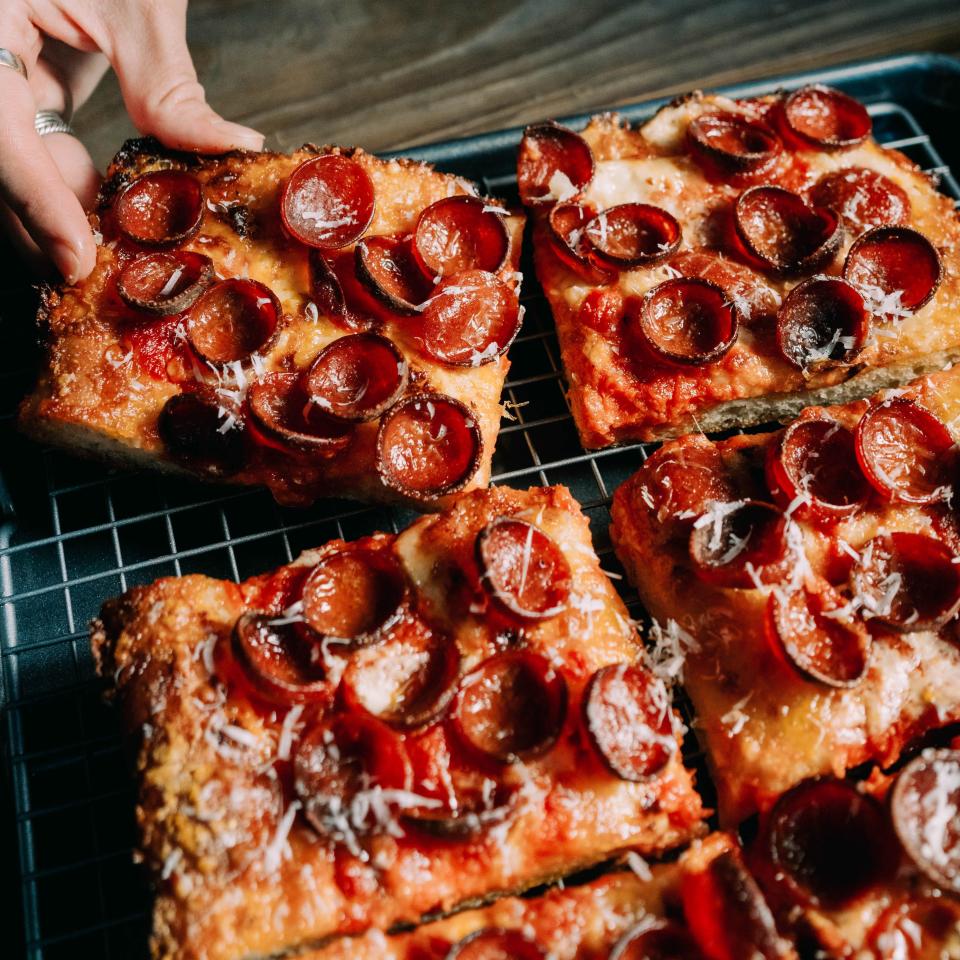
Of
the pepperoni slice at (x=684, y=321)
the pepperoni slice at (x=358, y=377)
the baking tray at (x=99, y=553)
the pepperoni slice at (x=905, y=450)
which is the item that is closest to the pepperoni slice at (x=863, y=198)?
the baking tray at (x=99, y=553)

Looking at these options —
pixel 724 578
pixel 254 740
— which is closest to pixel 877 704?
pixel 724 578

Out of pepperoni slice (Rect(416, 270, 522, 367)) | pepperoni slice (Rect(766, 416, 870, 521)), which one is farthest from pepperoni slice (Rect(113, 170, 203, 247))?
pepperoni slice (Rect(766, 416, 870, 521))

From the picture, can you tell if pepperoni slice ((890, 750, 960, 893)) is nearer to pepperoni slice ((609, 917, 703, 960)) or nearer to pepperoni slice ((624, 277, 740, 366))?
pepperoni slice ((609, 917, 703, 960))

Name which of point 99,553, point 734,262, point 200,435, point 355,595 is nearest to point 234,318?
point 200,435

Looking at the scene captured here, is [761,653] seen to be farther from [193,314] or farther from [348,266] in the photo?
[193,314]

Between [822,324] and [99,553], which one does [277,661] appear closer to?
[99,553]

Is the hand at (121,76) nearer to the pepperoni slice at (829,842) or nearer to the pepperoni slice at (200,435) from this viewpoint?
the pepperoni slice at (200,435)
